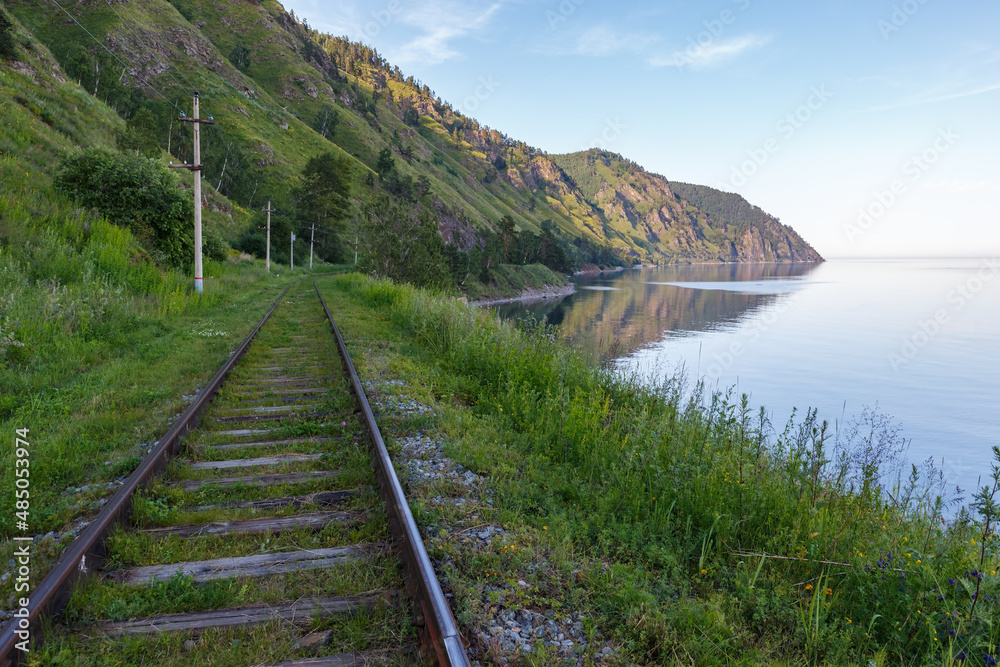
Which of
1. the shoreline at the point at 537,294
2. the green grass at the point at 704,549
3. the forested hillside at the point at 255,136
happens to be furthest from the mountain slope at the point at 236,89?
the green grass at the point at 704,549

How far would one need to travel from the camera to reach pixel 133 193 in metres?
17.2

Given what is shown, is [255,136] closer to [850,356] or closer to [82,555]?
[850,356]

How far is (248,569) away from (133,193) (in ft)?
63.9

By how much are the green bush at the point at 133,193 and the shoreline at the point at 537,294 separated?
170ft

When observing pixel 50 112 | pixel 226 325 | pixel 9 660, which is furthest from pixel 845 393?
pixel 50 112

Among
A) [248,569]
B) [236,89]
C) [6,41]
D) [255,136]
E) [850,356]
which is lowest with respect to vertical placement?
[850,356]

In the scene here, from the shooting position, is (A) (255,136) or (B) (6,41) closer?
(B) (6,41)

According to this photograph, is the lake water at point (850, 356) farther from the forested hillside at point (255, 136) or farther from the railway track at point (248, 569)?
the forested hillside at point (255, 136)

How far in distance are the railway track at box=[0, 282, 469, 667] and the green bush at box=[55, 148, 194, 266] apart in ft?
53.4

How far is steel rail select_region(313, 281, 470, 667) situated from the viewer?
2.13 metres

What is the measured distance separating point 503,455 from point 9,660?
3.82m

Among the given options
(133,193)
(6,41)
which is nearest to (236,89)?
(6,41)

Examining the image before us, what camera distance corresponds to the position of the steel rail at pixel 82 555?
84.6 inches

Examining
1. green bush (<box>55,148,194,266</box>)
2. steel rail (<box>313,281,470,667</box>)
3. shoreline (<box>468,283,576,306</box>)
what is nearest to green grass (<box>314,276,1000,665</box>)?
steel rail (<box>313,281,470,667</box>)
